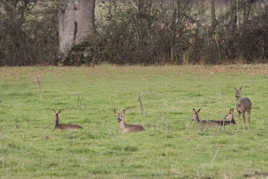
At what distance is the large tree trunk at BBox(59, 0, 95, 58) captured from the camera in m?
30.9

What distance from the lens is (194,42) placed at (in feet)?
96.1

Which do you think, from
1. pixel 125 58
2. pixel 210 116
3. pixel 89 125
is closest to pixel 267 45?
pixel 125 58

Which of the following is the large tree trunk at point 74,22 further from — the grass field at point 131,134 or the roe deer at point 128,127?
the roe deer at point 128,127

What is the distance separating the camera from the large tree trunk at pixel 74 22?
30922mm

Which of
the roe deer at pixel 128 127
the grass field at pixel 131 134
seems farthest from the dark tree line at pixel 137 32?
the roe deer at pixel 128 127

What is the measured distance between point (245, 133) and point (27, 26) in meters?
21.0

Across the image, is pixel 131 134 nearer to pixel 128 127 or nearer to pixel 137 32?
pixel 128 127

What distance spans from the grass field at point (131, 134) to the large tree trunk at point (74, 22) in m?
8.24

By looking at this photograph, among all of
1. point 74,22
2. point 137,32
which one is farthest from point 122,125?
point 74,22

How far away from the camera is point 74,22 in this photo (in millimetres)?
31234

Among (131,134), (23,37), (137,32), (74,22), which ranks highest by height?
(74,22)

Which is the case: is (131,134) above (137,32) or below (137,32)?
below

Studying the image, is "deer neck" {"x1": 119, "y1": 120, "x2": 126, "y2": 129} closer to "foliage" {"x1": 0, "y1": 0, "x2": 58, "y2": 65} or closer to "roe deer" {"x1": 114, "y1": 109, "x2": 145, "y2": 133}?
"roe deer" {"x1": 114, "y1": 109, "x2": 145, "y2": 133}

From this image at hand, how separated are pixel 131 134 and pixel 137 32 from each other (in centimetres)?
1868
